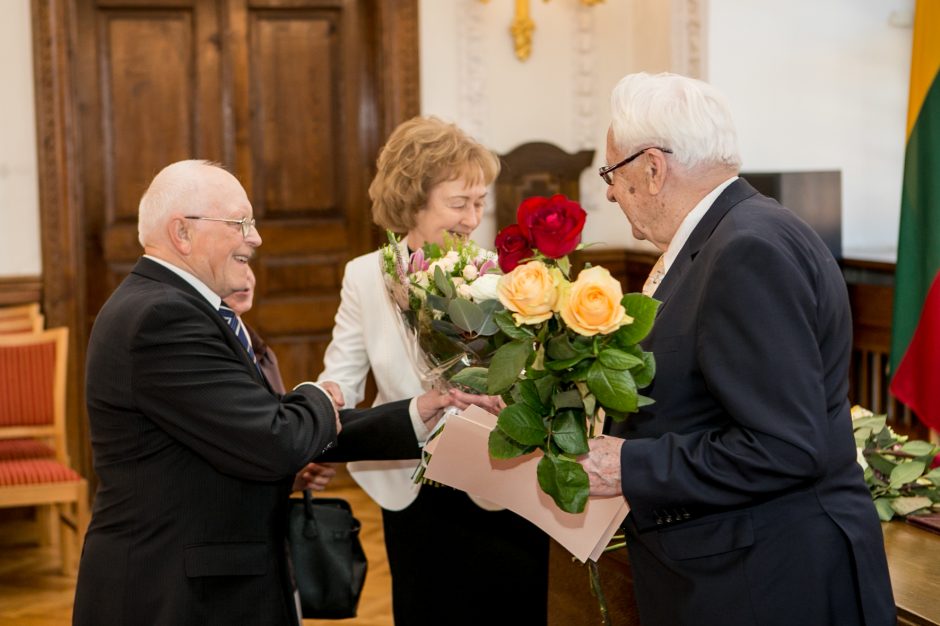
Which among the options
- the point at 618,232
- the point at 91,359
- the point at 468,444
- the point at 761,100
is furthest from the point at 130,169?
the point at 468,444

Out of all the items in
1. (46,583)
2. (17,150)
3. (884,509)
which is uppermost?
(17,150)

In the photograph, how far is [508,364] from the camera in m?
1.86

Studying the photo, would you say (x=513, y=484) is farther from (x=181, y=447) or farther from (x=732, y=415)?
(x=181, y=447)

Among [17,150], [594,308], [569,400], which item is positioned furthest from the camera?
[17,150]

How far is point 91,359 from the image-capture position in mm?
2279

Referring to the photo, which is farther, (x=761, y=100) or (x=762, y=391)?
(x=761, y=100)

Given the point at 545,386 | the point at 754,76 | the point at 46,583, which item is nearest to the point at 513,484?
the point at 545,386

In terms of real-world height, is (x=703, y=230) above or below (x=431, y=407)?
above

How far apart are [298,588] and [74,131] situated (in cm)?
428

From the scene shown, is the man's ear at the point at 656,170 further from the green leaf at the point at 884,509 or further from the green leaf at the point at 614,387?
the green leaf at the point at 884,509

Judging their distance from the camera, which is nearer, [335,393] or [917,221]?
[335,393]

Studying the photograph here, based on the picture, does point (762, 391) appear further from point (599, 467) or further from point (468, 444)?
point (468, 444)

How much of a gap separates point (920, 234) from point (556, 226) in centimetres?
327

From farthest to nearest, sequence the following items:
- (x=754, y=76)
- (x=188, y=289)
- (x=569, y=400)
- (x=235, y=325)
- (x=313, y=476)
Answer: (x=754, y=76)
(x=313, y=476)
(x=235, y=325)
(x=188, y=289)
(x=569, y=400)
